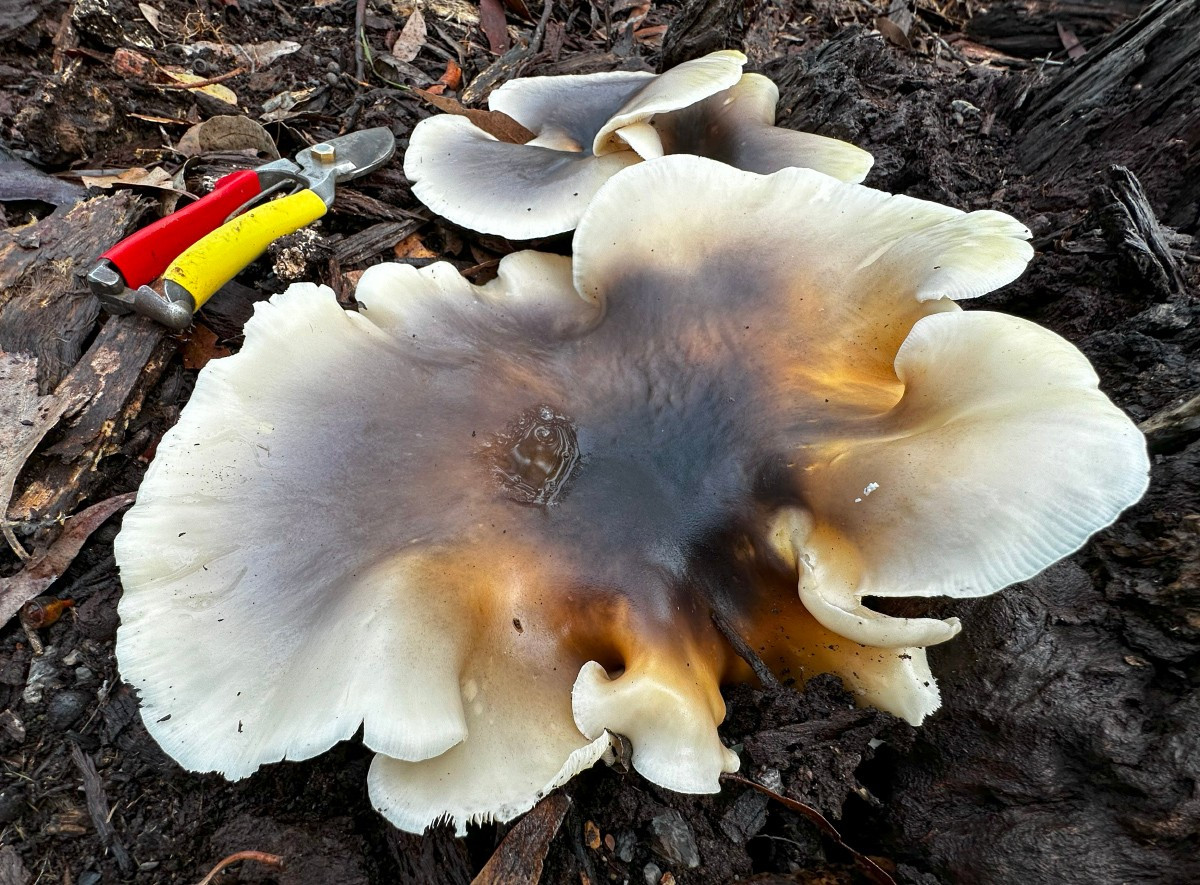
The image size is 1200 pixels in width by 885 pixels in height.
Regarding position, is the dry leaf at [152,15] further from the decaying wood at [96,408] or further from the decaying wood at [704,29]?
the decaying wood at [704,29]

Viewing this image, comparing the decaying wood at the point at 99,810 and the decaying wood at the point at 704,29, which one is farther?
the decaying wood at the point at 704,29

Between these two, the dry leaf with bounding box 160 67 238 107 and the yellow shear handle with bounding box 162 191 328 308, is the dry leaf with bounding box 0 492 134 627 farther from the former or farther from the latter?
the dry leaf with bounding box 160 67 238 107

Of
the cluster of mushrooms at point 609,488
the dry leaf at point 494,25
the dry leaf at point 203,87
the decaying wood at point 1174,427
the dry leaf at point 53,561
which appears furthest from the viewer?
the dry leaf at point 494,25

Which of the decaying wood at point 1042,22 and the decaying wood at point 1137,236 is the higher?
the decaying wood at point 1042,22

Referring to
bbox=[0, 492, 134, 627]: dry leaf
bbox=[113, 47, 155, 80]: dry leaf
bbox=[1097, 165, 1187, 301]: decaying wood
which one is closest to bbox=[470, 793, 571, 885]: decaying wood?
bbox=[0, 492, 134, 627]: dry leaf

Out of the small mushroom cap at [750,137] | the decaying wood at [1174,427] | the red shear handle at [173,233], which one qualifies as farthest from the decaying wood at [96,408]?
the decaying wood at [1174,427]

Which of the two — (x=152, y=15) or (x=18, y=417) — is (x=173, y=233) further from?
(x=152, y=15)
